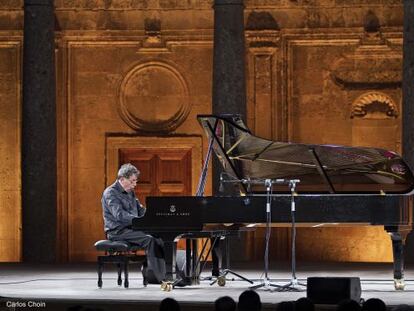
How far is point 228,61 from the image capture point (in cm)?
2320

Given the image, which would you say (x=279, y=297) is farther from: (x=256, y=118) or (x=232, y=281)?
(x=256, y=118)

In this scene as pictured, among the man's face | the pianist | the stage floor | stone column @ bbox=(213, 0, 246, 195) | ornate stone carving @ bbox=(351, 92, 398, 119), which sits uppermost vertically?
stone column @ bbox=(213, 0, 246, 195)

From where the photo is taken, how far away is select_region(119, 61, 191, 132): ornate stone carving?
1008 inches

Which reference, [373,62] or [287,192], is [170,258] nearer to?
[287,192]

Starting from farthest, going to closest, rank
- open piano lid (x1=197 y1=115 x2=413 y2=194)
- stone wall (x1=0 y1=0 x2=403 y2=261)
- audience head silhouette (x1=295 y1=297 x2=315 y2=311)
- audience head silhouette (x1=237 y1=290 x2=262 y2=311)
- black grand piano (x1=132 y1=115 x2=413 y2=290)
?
1. stone wall (x1=0 y1=0 x2=403 y2=261)
2. open piano lid (x1=197 y1=115 x2=413 y2=194)
3. black grand piano (x1=132 y1=115 x2=413 y2=290)
4. audience head silhouette (x1=237 y1=290 x2=262 y2=311)
5. audience head silhouette (x1=295 y1=297 x2=315 y2=311)

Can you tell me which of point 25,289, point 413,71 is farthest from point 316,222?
point 413,71

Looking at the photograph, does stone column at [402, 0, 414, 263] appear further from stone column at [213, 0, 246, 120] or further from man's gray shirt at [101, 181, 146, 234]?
man's gray shirt at [101, 181, 146, 234]

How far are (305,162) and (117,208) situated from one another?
2376mm

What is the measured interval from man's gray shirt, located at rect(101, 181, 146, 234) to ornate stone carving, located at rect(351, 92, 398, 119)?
987cm

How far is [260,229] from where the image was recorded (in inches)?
984

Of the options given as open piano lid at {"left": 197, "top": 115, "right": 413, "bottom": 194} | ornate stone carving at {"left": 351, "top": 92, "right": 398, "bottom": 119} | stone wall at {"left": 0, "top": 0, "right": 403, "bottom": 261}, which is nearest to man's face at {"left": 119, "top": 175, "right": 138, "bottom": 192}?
open piano lid at {"left": 197, "top": 115, "right": 413, "bottom": 194}

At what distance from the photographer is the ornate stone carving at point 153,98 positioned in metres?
25.6

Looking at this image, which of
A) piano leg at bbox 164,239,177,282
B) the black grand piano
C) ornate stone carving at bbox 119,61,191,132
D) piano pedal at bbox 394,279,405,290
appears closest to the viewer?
piano leg at bbox 164,239,177,282

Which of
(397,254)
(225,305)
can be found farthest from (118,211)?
(225,305)
